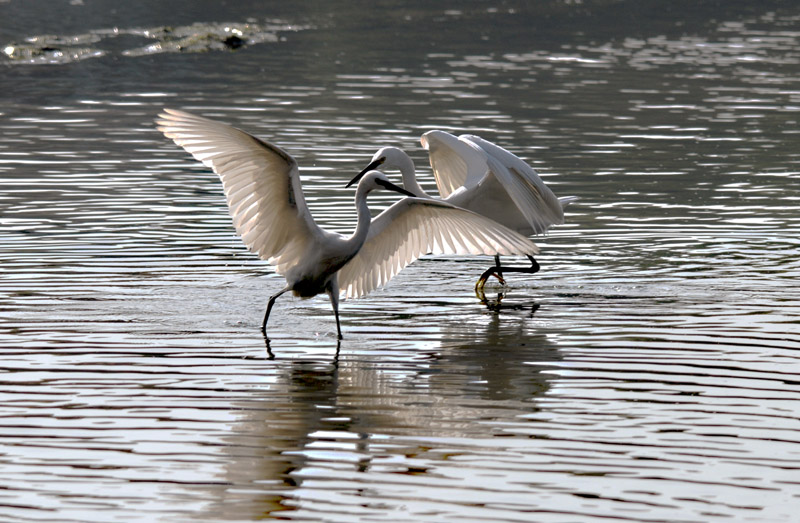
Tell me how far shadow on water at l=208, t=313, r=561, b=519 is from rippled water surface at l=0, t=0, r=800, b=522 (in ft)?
0.08

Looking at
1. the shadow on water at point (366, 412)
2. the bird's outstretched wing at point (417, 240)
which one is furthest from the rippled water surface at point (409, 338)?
the bird's outstretched wing at point (417, 240)

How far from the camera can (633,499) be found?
257 inches

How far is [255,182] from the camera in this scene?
10086 mm

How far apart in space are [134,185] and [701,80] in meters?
16.5

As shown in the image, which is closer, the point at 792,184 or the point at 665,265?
the point at 665,265

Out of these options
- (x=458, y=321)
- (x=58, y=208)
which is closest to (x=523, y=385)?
(x=458, y=321)

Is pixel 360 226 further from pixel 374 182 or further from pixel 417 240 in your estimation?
pixel 417 240

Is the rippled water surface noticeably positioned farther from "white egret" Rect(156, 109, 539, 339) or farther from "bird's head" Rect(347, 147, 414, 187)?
"bird's head" Rect(347, 147, 414, 187)

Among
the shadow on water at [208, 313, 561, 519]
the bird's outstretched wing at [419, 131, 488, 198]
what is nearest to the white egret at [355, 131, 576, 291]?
the bird's outstretched wing at [419, 131, 488, 198]

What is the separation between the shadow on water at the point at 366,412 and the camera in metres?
6.83

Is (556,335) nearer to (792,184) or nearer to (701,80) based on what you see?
(792,184)

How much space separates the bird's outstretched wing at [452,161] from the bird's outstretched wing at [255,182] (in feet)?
8.15

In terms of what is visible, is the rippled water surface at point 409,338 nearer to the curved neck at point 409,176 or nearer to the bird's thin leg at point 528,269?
the bird's thin leg at point 528,269

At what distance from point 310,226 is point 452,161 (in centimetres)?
341
